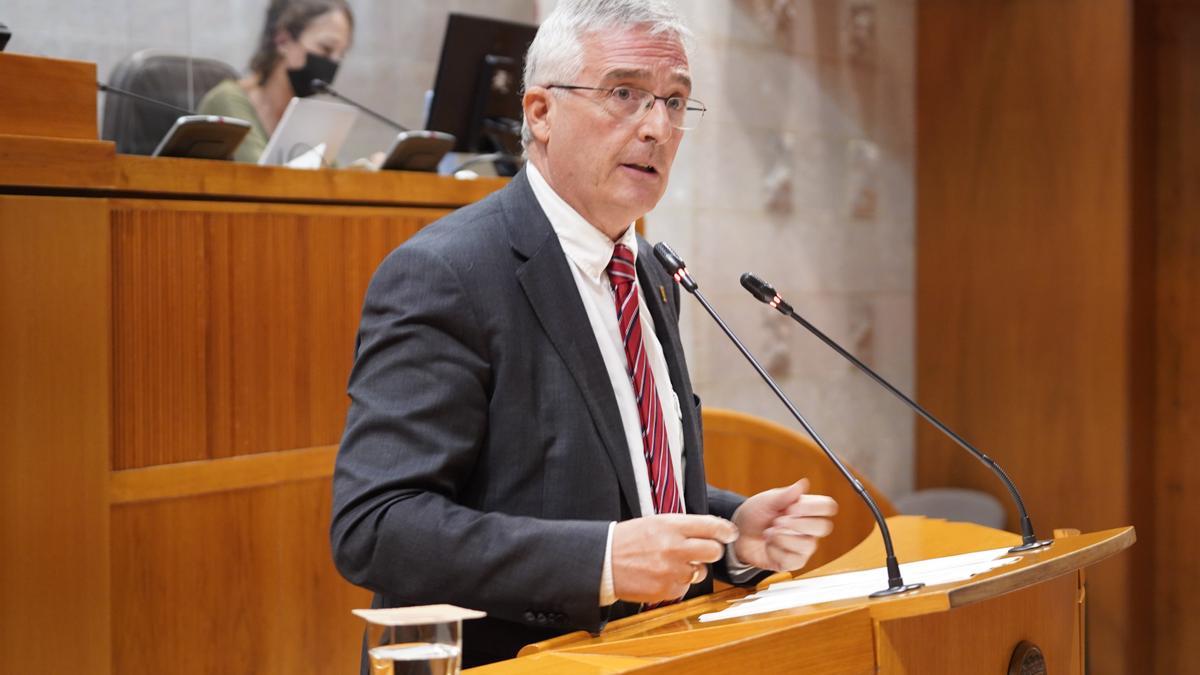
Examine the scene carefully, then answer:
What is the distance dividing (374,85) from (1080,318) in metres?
3.25

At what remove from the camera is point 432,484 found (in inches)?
60.6

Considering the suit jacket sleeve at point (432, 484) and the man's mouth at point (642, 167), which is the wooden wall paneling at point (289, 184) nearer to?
the suit jacket sleeve at point (432, 484)

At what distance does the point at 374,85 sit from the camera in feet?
18.0

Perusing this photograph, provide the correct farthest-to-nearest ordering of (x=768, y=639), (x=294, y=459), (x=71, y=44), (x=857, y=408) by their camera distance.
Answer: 1. (x=857, y=408)
2. (x=71, y=44)
3. (x=294, y=459)
4. (x=768, y=639)

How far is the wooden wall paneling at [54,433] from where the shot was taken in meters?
2.36

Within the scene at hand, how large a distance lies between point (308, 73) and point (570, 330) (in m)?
3.68

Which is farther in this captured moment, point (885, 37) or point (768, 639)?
point (885, 37)

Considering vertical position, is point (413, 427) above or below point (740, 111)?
below

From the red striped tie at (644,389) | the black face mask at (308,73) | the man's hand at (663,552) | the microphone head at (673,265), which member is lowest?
the man's hand at (663,552)

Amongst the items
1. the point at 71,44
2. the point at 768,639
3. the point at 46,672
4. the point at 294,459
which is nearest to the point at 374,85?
the point at 71,44

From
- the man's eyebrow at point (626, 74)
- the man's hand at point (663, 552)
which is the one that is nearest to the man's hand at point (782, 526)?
the man's hand at point (663, 552)

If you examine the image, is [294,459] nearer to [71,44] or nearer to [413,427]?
[413,427]

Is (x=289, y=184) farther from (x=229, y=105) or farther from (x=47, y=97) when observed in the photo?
(x=229, y=105)

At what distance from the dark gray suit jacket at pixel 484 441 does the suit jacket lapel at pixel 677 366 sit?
200 mm
